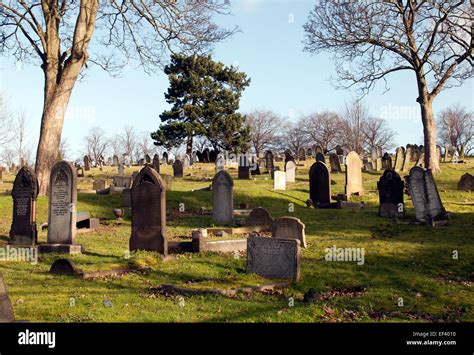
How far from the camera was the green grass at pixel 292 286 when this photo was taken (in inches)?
293

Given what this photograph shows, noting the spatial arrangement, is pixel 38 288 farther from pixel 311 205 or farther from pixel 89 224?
pixel 311 205

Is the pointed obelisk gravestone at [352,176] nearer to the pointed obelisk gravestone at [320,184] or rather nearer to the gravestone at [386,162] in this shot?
→ the pointed obelisk gravestone at [320,184]

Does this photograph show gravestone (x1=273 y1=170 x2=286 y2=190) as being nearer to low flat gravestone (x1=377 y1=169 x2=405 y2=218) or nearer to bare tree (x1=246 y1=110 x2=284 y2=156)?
low flat gravestone (x1=377 y1=169 x2=405 y2=218)

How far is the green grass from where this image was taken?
745 cm

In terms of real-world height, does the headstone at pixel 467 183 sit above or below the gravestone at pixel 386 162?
below

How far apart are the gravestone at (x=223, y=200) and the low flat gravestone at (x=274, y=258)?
6802 mm

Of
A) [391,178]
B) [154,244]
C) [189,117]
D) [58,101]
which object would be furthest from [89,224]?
[189,117]

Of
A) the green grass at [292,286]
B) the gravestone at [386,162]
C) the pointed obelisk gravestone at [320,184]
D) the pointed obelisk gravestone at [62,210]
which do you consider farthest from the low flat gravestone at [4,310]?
the gravestone at [386,162]

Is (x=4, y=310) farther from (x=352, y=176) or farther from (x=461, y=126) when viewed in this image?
(x=461, y=126)

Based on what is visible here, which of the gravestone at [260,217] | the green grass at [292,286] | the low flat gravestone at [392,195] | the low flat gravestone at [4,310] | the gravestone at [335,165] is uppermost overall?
the gravestone at [335,165]

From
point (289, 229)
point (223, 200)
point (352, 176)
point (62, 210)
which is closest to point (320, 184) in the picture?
point (352, 176)

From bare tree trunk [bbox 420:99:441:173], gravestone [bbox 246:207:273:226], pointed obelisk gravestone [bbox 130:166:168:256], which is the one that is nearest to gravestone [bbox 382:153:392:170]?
bare tree trunk [bbox 420:99:441:173]

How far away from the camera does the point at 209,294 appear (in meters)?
8.41

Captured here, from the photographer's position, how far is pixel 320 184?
20.8m
